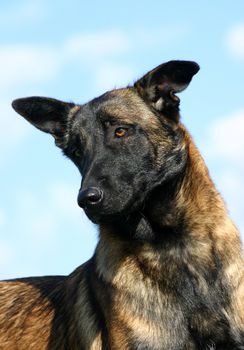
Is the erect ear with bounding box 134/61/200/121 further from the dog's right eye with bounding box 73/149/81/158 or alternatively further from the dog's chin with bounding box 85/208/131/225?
the dog's chin with bounding box 85/208/131/225

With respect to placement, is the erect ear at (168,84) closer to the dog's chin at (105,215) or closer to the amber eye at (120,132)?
the amber eye at (120,132)

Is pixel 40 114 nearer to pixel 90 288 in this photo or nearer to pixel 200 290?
pixel 90 288

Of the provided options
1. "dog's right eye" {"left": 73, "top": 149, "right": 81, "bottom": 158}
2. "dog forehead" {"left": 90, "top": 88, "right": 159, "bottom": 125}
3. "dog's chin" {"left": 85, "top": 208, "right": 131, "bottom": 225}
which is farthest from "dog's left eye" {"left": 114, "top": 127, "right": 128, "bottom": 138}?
"dog's chin" {"left": 85, "top": 208, "right": 131, "bottom": 225}

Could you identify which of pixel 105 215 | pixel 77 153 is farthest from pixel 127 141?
pixel 105 215

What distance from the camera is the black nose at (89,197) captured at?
302 inches

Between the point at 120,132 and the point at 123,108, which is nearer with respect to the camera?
the point at 120,132

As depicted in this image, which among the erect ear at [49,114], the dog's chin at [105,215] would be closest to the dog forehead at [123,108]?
the erect ear at [49,114]

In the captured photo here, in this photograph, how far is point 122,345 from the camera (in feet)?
25.7

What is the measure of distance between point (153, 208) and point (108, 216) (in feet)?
1.84

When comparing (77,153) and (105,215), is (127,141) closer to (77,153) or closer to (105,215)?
(77,153)

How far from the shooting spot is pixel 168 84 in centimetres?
866

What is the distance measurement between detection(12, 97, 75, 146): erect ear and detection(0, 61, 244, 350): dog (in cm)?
31

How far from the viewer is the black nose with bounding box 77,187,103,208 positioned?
25.2 ft

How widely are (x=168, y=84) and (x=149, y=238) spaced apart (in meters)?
1.53
